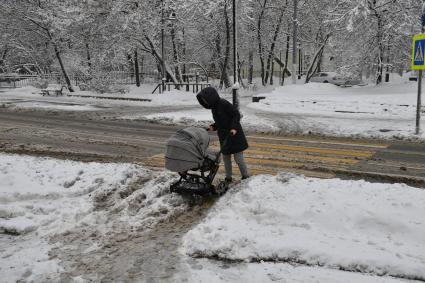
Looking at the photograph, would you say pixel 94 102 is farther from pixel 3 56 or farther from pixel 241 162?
pixel 241 162

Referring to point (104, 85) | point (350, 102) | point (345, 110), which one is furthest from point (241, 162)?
point (104, 85)

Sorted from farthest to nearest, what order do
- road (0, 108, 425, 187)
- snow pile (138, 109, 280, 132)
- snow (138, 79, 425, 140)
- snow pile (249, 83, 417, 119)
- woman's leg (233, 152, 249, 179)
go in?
1. snow pile (249, 83, 417, 119)
2. snow pile (138, 109, 280, 132)
3. snow (138, 79, 425, 140)
4. road (0, 108, 425, 187)
5. woman's leg (233, 152, 249, 179)

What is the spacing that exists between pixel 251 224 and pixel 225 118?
2.19 metres

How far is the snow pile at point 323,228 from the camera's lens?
15.9 feet

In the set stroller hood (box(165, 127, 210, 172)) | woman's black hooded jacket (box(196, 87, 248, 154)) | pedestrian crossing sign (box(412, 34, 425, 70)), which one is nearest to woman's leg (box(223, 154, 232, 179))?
woman's black hooded jacket (box(196, 87, 248, 154))

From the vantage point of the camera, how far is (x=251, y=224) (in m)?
5.72

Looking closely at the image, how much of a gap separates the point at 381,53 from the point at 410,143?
13.2 meters

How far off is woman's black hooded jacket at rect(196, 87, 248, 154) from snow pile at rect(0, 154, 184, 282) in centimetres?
137

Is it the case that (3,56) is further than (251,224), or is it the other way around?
(3,56)

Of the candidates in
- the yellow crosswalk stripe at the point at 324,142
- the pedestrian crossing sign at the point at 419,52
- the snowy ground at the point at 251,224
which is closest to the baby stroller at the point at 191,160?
the snowy ground at the point at 251,224

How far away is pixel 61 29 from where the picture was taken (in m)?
30.9

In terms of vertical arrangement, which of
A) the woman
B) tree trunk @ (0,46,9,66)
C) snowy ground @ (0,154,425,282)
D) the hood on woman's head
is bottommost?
snowy ground @ (0,154,425,282)

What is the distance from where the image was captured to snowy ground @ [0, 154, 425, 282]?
475cm

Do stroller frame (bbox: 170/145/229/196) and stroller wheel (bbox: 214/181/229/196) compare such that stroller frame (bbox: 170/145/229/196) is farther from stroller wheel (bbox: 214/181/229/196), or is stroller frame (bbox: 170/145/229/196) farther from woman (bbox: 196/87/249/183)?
woman (bbox: 196/87/249/183)
